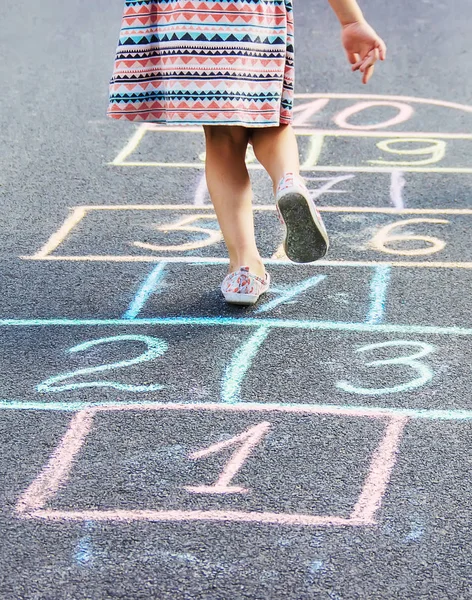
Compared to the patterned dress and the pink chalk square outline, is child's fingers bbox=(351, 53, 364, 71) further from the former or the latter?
the pink chalk square outline

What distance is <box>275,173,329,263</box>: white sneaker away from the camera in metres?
3.34

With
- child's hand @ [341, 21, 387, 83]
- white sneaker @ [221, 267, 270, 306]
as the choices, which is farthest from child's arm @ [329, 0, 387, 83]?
white sneaker @ [221, 267, 270, 306]

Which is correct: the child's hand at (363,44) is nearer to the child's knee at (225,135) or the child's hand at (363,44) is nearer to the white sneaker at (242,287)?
the child's knee at (225,135)

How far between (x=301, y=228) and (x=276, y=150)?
353 mm

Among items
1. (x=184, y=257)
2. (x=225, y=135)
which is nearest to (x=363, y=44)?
(x=225, y=135)

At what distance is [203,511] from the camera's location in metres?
2.46

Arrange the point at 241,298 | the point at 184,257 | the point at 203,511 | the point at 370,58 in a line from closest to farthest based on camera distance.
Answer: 1. the point at 203,511
2. the point at 370,58
3. the point at 241,298
4. the point at 184,257

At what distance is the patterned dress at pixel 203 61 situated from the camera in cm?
342

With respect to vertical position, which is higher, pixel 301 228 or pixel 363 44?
pixel 363 44

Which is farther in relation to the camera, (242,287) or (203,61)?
(242,287)

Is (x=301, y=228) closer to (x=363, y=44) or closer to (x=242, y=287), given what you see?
Result: (x=242, y=287)

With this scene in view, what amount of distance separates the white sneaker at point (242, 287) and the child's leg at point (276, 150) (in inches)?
13.5

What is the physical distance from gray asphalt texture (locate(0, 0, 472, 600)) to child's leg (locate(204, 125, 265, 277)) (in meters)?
0.19

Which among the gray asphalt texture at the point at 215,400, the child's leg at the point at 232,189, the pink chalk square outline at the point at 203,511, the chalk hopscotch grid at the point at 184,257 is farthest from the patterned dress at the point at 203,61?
the pink chalk square outline at the point at 203,511
